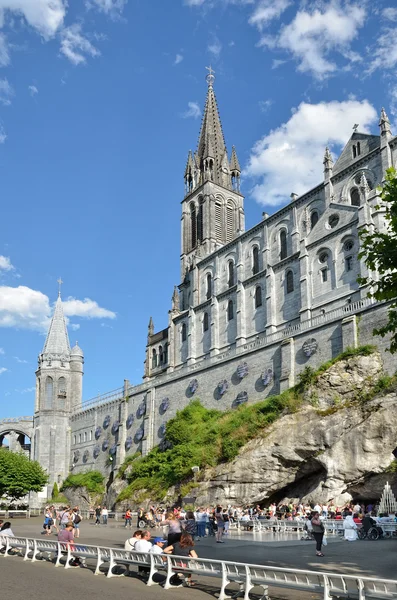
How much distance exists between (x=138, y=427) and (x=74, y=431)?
59.5 ft

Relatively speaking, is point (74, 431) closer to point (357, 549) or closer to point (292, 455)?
point (292, 455)

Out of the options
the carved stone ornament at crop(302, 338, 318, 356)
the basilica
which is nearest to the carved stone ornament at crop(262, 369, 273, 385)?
the basilica

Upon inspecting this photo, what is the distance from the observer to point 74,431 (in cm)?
7412

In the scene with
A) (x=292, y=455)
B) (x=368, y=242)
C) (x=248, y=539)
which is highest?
(x=368, y=242)

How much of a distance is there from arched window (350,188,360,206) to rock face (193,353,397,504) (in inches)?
733

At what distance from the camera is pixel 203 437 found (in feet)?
144

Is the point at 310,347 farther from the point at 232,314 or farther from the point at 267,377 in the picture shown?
the point at 232,314

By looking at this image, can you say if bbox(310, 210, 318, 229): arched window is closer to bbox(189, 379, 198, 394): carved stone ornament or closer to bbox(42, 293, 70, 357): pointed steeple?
bbox(189, 379, 198, 394): carved stone ornament

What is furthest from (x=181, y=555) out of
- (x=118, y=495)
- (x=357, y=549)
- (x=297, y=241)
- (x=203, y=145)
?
(x=203, y=145)

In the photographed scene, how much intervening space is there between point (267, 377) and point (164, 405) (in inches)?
530

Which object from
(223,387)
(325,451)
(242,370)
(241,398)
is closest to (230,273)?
(223,387)

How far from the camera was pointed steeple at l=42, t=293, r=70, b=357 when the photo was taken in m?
81.9

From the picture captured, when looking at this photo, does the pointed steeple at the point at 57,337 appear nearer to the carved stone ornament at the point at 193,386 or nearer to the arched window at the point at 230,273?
the arched window at the point at 230,273

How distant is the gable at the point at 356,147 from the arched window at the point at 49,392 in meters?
44.1
